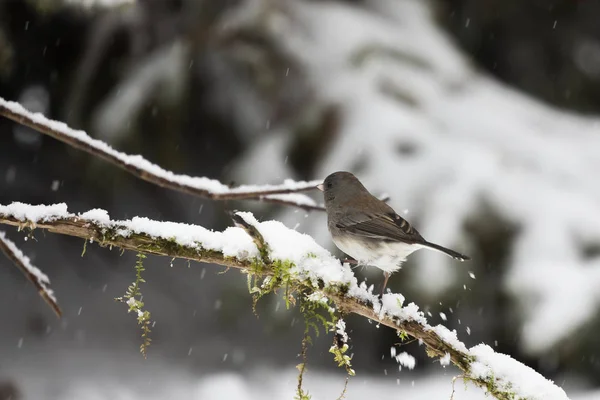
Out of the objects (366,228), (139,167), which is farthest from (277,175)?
(139,167)

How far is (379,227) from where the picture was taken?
198 cm

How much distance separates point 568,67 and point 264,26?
2.77 metres

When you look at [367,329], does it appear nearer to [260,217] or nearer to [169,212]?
[260,217]

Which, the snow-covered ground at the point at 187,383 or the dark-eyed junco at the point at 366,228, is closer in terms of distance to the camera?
the dark-eyed junco at the point at 366,228

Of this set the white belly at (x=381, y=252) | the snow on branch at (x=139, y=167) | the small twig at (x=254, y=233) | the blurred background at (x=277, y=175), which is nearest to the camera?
the small twig at (x=254, y=233)

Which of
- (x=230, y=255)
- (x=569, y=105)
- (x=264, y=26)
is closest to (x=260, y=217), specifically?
(x=264, y=26)

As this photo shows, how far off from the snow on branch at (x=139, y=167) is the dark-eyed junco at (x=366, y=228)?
0.18 m

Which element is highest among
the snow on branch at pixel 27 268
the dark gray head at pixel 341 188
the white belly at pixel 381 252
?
the dark gray head at pixel 341 188

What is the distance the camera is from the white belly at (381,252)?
6.27 feet

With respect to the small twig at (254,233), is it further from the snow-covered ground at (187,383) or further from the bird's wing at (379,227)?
the snow-covered ground at (187,383)

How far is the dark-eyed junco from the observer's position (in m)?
1.91

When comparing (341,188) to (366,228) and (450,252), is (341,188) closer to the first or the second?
(366,228)

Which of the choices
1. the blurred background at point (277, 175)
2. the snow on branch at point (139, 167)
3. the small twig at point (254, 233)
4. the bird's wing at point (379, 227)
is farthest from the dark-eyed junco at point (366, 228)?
the blurred background at point (277, 175)

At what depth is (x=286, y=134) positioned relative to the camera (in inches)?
145
